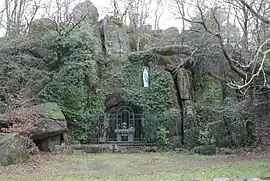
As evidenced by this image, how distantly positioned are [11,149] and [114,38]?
33.5 ft

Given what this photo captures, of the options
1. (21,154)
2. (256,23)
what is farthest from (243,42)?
(21,154)

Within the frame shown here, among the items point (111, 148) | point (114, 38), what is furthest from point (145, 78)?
point (111, 148)

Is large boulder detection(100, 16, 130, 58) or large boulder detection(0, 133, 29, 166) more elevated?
large boulder detection(100, 16, 130, 58)

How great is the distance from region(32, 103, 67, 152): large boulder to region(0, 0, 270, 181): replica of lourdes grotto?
42mm

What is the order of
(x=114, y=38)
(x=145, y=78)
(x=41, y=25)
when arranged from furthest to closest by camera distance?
(x=114, y=38)
(x=41, y=25)
(x=145, y=78)

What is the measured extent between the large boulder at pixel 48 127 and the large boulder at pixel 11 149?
6.34ft

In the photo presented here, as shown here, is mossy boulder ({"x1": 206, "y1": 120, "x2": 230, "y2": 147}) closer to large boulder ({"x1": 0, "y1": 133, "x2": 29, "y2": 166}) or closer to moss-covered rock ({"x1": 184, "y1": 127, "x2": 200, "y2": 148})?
moss-covered rock ({"x1": 184, "y1": 127, "x2": 200, "y2": 148})

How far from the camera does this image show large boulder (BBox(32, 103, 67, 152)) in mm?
13648

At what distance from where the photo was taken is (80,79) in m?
16.9

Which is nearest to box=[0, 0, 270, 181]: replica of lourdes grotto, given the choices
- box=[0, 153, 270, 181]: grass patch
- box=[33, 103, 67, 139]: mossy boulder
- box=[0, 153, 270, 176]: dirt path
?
box=[33, 103, 67, 139]: mossy boulder

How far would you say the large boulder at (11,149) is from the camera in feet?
34.9

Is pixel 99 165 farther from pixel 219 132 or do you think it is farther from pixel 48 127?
pixel 219 132

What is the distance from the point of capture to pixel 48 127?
13758 millimetres

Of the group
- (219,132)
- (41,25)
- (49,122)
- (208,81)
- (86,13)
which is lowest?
(219,132)
